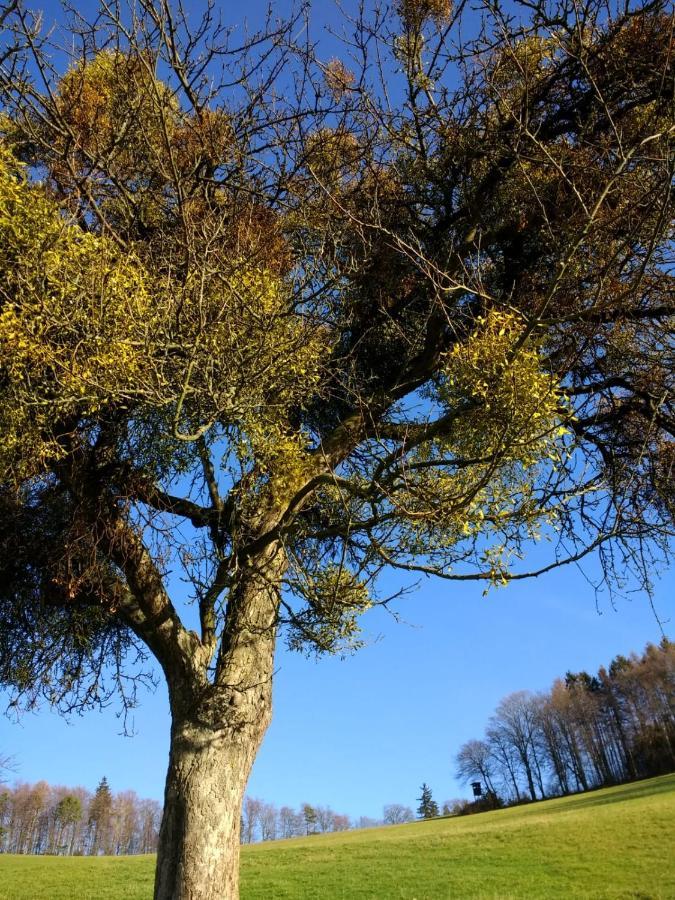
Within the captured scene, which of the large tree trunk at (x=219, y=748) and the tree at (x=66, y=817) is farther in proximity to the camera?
the tree at (x=66, y=817)

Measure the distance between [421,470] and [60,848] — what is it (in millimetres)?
72157

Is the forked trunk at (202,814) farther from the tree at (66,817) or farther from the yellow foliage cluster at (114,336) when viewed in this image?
the tree at (66,817)

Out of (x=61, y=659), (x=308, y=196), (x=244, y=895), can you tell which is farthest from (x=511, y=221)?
(x=244, y=895)

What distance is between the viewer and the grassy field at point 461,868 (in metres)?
13.0

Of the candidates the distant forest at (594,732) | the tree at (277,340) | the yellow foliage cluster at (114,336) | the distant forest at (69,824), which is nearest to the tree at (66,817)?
the distant forest at (69,824)

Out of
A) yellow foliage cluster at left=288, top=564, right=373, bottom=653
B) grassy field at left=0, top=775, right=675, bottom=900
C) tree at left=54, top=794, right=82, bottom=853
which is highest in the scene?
tree at left=54, top=794, right=82, bottom=853

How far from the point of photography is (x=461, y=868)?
50.9ft

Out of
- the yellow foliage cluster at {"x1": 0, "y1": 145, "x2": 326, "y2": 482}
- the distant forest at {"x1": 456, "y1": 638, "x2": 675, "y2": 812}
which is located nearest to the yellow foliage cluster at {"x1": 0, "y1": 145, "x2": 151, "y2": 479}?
the yellow foliage cluster at {"x1": 0, "y1": 145, "x2": 326, "y2": 482}

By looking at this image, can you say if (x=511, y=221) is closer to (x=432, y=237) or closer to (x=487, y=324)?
(x=432, y=237)

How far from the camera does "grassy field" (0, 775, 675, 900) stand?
13.0 m

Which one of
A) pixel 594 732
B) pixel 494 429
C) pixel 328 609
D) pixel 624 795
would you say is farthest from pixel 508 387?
pixel 594 732

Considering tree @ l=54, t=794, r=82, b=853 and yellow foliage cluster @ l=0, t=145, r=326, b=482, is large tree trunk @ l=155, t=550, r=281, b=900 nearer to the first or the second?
yellow foliage cluster @ l=0, t=145, r=326, b=482

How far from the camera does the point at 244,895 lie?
14.7 metres

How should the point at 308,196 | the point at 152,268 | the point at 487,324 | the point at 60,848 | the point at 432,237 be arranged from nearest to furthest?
the point at 487,324, the point at 152,268, the point at 308,196, the point at 432,237, the point at 60,848
